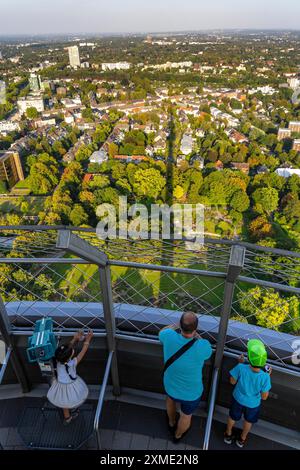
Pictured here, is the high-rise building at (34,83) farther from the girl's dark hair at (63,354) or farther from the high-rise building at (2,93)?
the girl's dark hair at (63,354)

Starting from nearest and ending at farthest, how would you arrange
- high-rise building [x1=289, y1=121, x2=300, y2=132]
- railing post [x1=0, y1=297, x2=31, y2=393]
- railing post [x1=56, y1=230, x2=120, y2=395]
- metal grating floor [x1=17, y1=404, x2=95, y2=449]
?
railing post [x1=56, y1=230, x2=120, y2=395] < metal grating floor [x1=17, y1=404, x2=95, y2=449] < railing post [x1=0, y1=297, x2=31, y2=393] < high-rise building [x1=289, y1=121, x2=300, y2=132]

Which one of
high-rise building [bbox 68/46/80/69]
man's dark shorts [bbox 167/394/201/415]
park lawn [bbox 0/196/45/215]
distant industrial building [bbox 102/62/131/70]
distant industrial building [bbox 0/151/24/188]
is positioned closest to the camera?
man's dark shorts [bbox 167/394/201/415]

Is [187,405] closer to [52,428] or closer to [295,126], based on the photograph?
[52,428]

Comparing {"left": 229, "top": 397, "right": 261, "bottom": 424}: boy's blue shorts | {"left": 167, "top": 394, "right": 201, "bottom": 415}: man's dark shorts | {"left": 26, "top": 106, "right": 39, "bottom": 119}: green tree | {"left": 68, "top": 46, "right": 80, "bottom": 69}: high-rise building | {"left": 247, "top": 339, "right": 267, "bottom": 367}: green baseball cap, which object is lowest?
{"left": 26, "top": 106, "right": 39, "bottom": 119}: green tree

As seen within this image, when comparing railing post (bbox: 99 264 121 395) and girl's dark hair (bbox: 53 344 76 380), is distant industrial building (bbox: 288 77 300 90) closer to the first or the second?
railing post (bbox: 99 264 121 395)

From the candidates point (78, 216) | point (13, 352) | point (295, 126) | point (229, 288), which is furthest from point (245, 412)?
point (295, 126)

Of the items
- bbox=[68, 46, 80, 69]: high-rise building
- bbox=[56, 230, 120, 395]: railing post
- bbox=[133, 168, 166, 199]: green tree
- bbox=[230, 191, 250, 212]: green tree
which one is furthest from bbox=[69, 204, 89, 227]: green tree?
bbox=[68, 46, 80, 69]: high-rise building

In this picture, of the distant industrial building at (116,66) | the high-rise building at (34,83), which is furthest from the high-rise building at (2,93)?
the distant industrial building at (116,66)

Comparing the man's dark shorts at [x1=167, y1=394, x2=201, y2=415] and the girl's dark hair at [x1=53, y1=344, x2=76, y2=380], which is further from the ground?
the girl's dark hair at [x1=53, y1=344, x2=76, y2=380]
